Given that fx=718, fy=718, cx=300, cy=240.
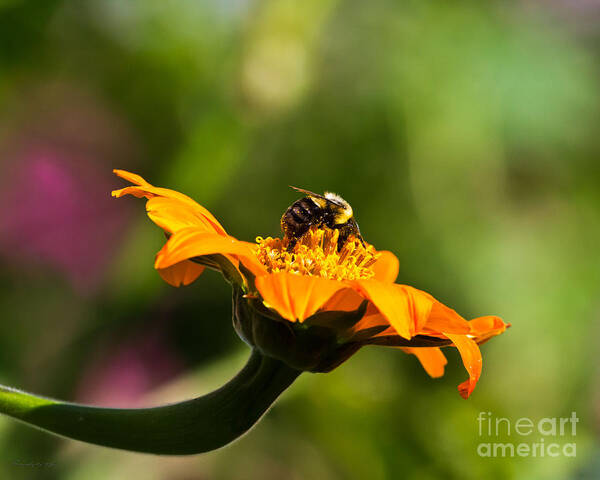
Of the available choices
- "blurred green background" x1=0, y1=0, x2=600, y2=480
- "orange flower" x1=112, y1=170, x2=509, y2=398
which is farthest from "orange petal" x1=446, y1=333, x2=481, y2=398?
"blurred green background" x1=0, y1=0, x2=600, y2=480

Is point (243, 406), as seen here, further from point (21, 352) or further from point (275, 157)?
point (275, 157)

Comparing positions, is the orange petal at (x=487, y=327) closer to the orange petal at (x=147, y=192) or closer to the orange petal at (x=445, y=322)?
the orange petal at (x=445, y=322)

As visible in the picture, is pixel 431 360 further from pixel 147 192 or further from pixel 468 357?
pixel 147 192

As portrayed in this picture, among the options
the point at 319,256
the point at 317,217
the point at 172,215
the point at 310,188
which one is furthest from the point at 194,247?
the point at 310,188

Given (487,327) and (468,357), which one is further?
(487,327)

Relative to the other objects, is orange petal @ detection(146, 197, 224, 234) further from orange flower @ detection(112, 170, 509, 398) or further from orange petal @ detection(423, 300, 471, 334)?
orange petal @ detection(423, 300, 471, 334)

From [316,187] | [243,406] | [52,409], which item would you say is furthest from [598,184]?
[52,409]

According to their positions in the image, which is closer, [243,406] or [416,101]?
[243,406]
